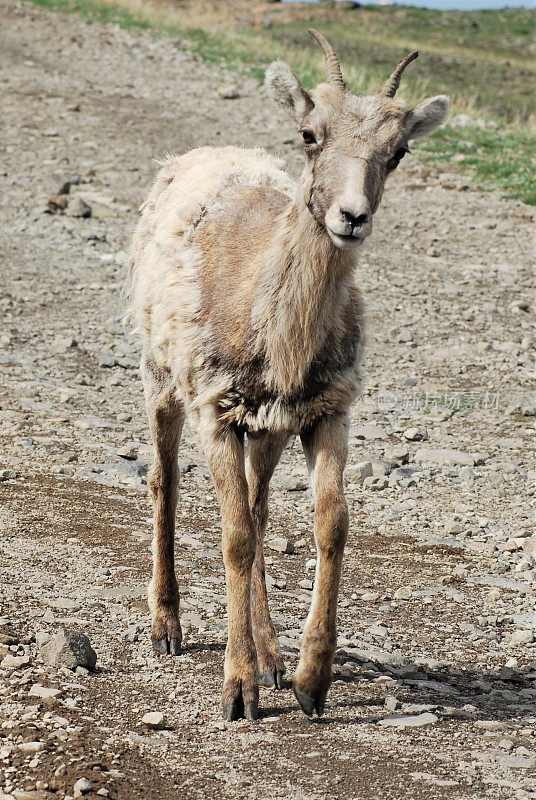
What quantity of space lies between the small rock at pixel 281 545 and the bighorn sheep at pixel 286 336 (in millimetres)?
1391

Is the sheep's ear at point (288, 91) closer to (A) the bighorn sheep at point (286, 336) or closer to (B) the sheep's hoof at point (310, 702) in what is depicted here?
(A) the bighorn sheep at point (286, 336)

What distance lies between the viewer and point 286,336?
199 inches

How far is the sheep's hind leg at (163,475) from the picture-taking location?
19.3 ft

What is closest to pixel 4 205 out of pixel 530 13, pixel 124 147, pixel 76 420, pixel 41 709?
pixel 124 147

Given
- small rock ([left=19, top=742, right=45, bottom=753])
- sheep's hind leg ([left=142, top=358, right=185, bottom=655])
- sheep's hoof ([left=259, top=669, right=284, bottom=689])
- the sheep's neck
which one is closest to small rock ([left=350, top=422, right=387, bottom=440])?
sheep's hind leg ([left=142, top=358, right=185, bottom=655])

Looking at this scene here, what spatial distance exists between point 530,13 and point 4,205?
5679 centimetres

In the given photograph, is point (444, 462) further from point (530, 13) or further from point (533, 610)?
point (530, 13)

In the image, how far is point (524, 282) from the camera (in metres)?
13.1

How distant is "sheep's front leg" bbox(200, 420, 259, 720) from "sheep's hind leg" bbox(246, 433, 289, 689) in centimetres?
30

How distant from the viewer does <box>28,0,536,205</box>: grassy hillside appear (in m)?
17.5

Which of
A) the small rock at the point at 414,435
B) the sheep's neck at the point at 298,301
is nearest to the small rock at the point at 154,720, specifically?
the sheep's neck at the point at 298,301

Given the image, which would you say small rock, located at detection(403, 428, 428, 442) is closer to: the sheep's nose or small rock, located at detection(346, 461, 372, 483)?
small rock, located at detection(346, 461, 372, 483)

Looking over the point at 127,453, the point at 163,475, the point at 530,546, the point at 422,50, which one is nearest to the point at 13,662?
the point at 163,475

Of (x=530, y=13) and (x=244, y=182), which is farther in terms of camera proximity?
(x=530, y=13)
